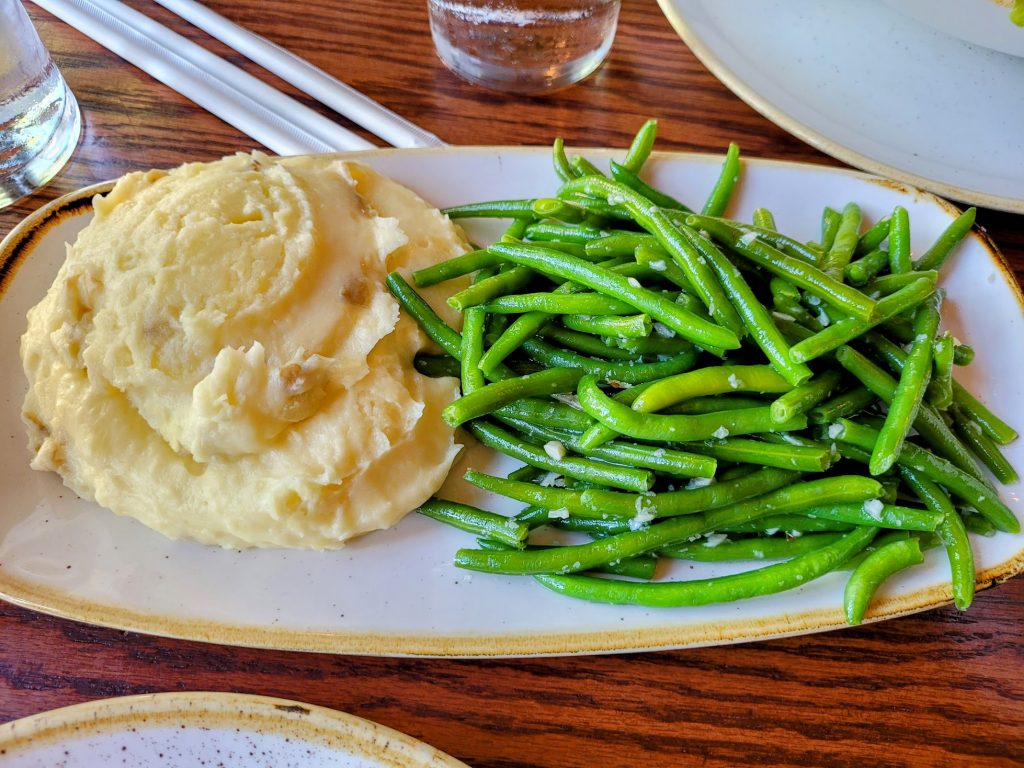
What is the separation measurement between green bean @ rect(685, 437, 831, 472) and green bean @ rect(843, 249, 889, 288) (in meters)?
0.56

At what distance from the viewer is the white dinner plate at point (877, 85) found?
2781mm

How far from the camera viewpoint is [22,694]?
76.3 inches

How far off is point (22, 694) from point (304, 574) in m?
0.74

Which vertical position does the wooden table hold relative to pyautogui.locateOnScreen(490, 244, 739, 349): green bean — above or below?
below

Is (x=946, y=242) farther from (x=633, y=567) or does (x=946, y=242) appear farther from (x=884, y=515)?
(x=633, y=567)

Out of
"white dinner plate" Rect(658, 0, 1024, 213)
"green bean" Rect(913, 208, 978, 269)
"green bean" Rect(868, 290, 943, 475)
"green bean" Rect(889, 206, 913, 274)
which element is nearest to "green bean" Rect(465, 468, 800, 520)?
"green bean" Rect(868, 290, 943, 475)

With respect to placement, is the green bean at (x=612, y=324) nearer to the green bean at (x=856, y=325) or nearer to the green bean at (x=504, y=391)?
the green bean at (x=504, y=391)

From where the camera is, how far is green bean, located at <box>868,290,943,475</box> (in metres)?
1.92

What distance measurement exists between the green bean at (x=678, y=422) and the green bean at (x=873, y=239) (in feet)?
2.66

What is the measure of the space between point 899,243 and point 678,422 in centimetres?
99

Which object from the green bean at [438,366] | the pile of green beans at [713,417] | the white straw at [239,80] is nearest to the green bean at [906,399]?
the pile of green beans at [713,417]

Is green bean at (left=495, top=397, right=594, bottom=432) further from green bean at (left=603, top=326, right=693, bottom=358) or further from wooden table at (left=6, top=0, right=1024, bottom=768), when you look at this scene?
wooden table at (left=6, top=0, right=1024, bottom=768)

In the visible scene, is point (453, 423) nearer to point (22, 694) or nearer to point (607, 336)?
point (607, 336)

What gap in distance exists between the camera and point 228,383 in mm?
1957
